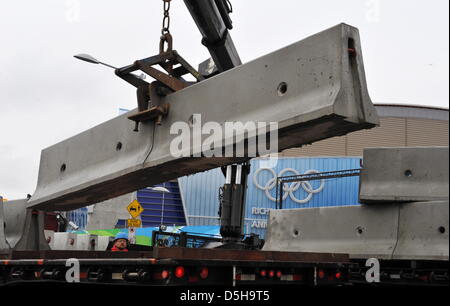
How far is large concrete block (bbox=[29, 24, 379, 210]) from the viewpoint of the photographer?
15.5 feet

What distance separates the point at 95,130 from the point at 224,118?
7.06 feet

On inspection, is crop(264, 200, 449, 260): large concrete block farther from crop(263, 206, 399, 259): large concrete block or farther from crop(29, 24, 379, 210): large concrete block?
crop(29, 24, 379, 210): large concrete block

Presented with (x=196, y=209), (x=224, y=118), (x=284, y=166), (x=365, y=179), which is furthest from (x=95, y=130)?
(x=196, y=209)

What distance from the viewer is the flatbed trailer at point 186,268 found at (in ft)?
14.2

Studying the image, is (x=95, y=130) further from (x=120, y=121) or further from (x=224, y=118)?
(x=224, y=118)

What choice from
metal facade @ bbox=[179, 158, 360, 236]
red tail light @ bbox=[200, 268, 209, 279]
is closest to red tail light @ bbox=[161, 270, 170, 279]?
red tail light @ bbox=[200, 268, 209, 279]

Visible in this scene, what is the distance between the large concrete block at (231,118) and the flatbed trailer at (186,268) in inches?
40.5

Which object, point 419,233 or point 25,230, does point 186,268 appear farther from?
point 419,233

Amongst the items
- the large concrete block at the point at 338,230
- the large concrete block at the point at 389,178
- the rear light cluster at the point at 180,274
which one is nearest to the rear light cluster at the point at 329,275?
the rear light cluster at the point at 180,274

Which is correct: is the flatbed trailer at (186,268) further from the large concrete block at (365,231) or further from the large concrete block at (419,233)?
the large concrete block at (365,231)

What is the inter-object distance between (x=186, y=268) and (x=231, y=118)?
163 centimetres

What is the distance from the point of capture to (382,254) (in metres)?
9.05

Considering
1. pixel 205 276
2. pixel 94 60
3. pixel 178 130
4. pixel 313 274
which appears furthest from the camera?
pixel 94 60

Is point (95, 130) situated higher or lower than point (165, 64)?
lower
